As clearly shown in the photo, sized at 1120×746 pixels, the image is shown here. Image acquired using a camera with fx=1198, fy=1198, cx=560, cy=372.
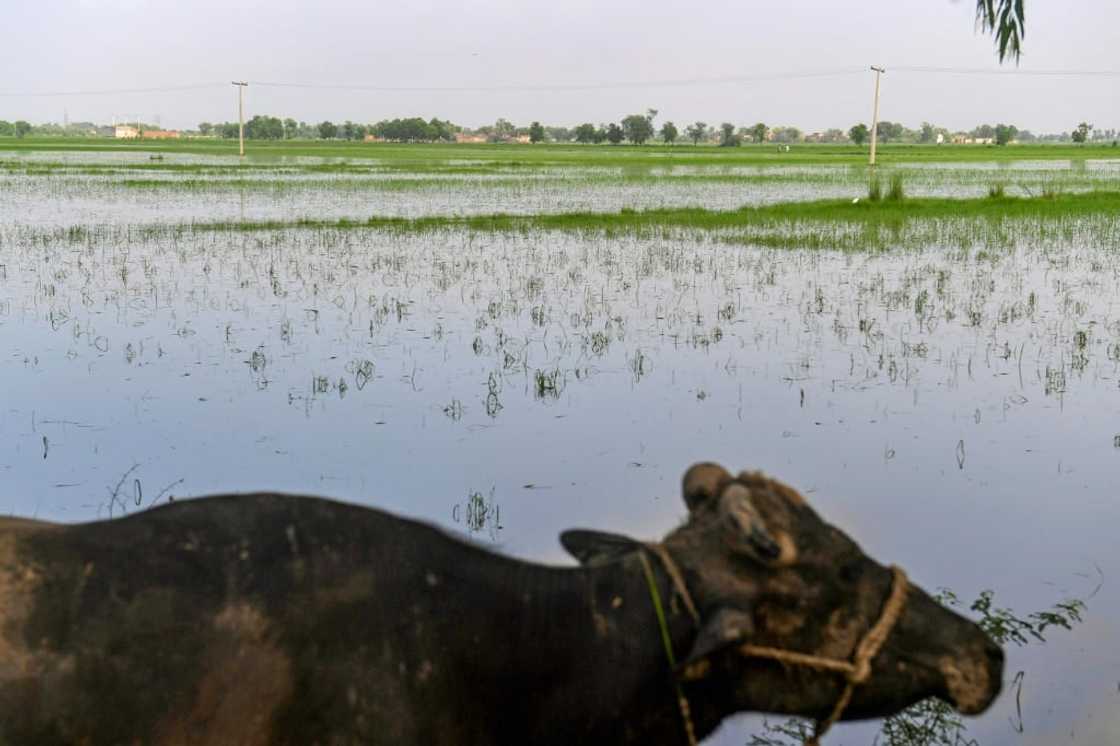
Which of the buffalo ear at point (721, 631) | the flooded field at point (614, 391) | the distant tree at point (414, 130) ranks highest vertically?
the distant tree at point (414, 130)

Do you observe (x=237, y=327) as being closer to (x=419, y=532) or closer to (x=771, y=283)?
(x=771, y=283)

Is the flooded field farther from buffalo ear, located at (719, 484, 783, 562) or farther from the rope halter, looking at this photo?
buffalo ear, located at (719, 484, 783, 562)

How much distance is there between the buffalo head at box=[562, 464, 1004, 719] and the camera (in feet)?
9.48

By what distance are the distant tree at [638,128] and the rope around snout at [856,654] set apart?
12681 centimetres

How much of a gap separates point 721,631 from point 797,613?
1.07 feet

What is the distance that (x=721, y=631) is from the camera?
2.71m

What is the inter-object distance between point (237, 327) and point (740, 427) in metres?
5.77

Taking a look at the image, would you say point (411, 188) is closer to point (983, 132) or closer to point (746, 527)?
point (746, 527)

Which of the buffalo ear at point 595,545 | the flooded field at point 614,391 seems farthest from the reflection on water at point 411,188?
the buffalo ear at point 595,545

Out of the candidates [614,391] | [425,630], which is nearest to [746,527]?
[425,630]

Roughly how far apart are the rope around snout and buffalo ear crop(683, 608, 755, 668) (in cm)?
21

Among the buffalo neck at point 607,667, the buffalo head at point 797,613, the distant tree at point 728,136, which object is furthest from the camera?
the distant tree at point 728,136

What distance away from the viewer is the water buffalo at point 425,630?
2.77 m

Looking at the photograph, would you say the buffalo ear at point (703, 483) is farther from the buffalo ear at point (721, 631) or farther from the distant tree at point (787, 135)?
the distant tree at point (787, 135)
